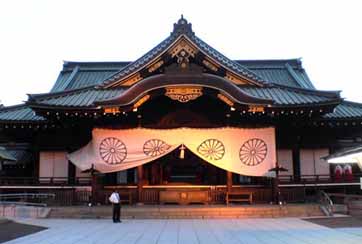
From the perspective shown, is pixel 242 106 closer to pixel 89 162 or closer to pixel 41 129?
pixel 89 162

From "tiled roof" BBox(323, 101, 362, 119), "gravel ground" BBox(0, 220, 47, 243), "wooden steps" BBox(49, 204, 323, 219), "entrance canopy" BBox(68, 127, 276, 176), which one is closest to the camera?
"gravel ground" BBox(0, 220, 47, 243)

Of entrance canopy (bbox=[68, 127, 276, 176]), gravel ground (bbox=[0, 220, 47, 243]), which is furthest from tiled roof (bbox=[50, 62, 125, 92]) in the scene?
gravel ground (bbox=[0, 220, 47, 243])

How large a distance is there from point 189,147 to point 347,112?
7.51 m

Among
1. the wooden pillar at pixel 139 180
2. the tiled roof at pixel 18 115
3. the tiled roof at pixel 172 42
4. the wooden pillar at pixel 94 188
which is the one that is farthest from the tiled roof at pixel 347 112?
the tiled roof at pixel 18 115

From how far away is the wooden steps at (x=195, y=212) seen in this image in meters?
16.4

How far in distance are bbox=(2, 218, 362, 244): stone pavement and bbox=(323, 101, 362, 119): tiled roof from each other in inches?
227

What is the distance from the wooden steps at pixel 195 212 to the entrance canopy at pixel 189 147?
6.71 ft

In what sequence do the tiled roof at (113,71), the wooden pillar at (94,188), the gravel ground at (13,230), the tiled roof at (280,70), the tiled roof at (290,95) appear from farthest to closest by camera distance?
1. the tiled roof at (113,71)
2. the tiled roof at (280,70)
3. the wooden pillar at (94,188)
4. the tiled roof at (290,95)
5. the gravel ground at (13,230)

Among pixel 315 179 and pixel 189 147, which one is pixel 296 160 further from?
→ pixel 189 147

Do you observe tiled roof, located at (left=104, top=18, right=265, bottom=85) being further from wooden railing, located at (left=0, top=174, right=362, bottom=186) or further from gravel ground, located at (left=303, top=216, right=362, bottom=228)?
gravel ground, located at (left=303, top=216, right=362, bottom=228)

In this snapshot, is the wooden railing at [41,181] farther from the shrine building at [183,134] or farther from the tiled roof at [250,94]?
the tiled roof at [250,94]

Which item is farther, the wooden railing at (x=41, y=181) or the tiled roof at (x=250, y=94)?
the wooden railing at (x=41, y=181)

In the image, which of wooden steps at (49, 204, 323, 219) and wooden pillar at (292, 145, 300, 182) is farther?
wooden pillar at (292, 145, 300, 182)

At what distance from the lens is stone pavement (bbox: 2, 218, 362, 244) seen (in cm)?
1134
